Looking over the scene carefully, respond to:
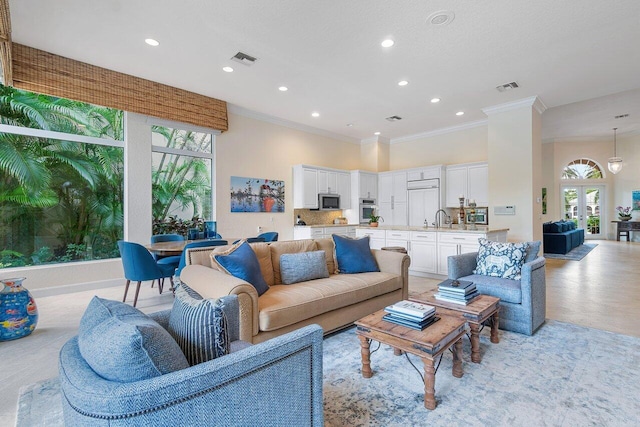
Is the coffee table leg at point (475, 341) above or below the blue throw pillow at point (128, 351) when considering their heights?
below

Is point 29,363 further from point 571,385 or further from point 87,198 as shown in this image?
point 571,385

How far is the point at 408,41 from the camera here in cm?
352

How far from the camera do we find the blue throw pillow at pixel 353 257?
3324 millimetres

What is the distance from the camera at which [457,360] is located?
2.07 m

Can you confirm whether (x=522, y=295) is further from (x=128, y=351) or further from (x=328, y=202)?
(x=328, y=202)

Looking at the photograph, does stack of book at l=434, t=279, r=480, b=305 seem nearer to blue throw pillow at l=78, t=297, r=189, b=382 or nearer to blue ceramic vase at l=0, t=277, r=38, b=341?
blue throw pillow at l=78, t=297, r=189, b=382

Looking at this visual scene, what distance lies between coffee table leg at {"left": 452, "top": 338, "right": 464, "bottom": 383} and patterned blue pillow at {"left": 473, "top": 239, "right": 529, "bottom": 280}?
134cm

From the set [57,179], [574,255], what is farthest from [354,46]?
[574,255]

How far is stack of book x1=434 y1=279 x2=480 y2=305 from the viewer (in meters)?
2.45

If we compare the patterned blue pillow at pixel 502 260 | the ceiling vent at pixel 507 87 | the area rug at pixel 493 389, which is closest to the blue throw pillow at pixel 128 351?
the area rug at pixel 493 389

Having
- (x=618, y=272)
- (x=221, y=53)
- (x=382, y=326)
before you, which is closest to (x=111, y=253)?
(x=221, y=53)

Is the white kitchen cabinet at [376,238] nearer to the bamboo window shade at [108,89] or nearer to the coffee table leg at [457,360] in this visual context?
the bamboo window shade at [108,89]

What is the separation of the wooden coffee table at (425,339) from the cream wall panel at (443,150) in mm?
5739

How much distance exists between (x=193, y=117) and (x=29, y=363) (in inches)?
153
